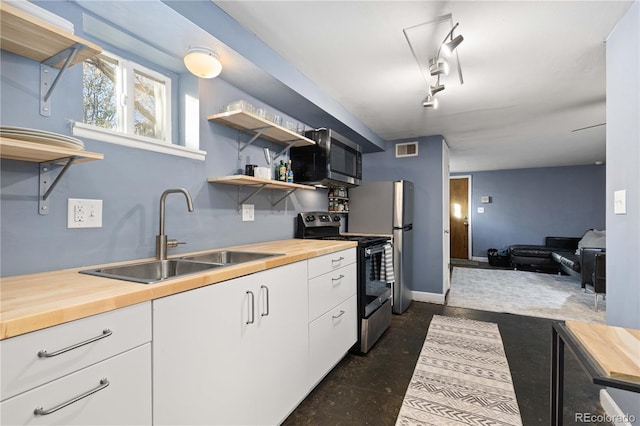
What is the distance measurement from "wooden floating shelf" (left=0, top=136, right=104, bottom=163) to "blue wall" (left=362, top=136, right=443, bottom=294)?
3764 mm

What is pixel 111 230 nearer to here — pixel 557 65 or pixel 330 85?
pixel 330 85

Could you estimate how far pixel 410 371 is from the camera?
2.20 m

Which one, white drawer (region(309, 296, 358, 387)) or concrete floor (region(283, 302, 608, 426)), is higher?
white drawer (region(309, 296, 358, 387))

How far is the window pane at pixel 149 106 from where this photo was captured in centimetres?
171

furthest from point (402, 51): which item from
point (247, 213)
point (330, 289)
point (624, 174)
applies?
point (330, 289)

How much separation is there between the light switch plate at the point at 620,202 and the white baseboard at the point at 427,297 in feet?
8.36

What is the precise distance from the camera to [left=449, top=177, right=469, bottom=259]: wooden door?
7.59 meters

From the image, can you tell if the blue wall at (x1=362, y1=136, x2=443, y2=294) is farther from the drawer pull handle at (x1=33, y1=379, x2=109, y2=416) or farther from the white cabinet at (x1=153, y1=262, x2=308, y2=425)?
the drawer pull handle at (x1=33, y1=379, x2=109, y2=416)

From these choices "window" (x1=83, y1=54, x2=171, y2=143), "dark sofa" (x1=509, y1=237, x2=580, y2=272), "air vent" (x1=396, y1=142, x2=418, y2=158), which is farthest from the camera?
"dark sofa" (x1=509, y1=237, x2=580, y2=272)

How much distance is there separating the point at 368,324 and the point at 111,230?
6.46 feet

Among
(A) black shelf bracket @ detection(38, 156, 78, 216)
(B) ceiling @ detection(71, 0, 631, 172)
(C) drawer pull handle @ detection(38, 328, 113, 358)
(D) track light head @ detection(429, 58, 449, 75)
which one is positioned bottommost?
(C) drawer pull handle @ detection(38, 328, 113, 358)

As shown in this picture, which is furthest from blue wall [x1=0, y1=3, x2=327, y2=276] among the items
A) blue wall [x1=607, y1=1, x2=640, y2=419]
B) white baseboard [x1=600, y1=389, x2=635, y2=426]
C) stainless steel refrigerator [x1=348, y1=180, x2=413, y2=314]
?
white baseboard [x1=600, y1=389, x2=635, y2=426]

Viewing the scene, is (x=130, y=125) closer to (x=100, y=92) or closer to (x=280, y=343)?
(x=100, y=92)

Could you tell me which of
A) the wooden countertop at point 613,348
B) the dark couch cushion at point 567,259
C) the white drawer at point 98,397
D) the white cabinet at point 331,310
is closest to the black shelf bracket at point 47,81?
the white drawer at point 98,397
